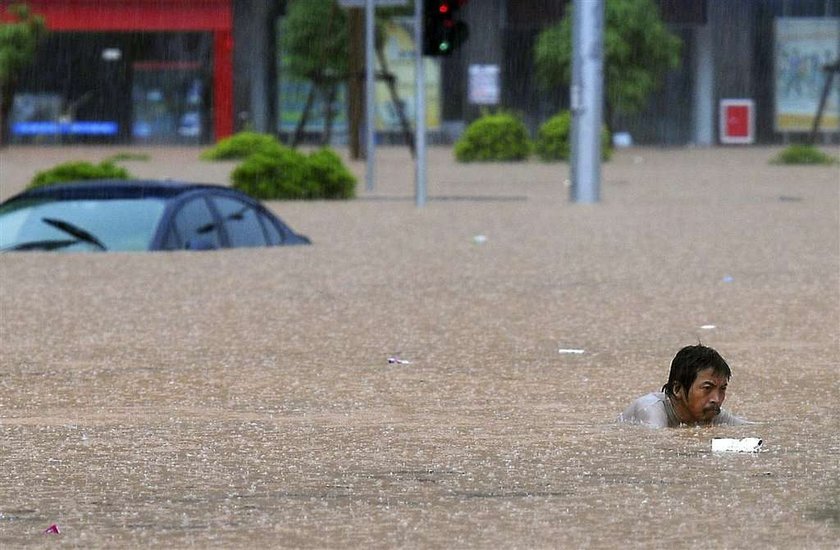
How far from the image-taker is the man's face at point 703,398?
748cm

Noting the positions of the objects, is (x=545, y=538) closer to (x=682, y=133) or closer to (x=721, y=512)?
(x=721, y=512)

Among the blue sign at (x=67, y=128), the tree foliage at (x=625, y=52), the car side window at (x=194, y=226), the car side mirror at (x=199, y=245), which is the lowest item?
the blue sign at (x=67, y=128)

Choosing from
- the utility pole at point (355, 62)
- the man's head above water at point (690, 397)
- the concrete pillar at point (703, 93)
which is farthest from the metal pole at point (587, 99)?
the concrete pillar at point (703, 93)

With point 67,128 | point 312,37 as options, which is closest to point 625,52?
point 312,37

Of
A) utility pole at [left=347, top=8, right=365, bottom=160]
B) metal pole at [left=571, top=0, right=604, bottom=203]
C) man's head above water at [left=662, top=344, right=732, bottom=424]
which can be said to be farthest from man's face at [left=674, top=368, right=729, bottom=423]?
utility pole at [left=347, top=8, right=365, bottom=160]

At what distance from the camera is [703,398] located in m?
7.55

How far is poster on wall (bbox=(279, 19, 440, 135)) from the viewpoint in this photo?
55.2 m

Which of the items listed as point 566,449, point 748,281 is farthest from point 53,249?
point 566,449

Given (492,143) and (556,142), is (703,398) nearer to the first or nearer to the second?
(556,142)

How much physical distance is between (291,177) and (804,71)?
105ft

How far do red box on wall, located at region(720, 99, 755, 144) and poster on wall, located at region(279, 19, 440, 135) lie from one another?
305 inches

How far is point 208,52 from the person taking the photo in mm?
54656

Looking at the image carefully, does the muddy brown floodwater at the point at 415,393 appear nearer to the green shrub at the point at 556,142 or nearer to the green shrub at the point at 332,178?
the green shrub at the point at 332,178

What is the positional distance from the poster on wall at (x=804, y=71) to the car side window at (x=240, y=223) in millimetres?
40503
